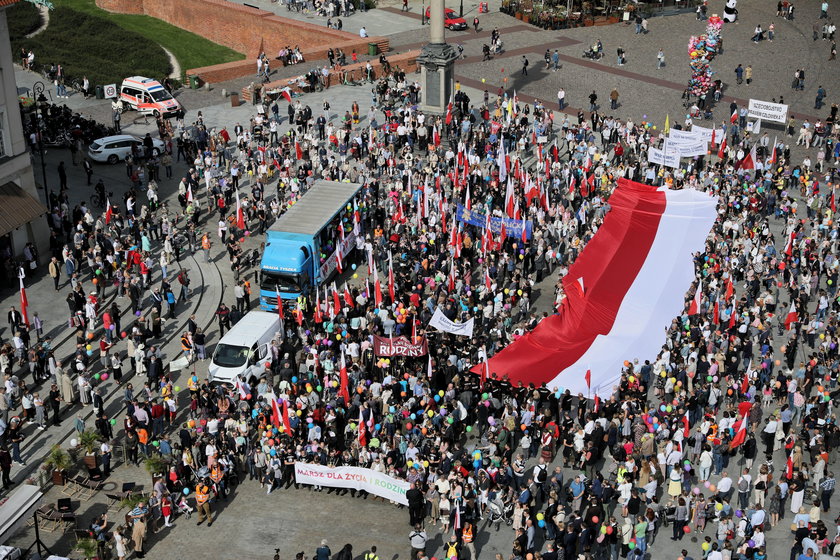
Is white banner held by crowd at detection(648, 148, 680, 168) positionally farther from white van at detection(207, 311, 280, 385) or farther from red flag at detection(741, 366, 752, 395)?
white van at detection(207, 311, 280, 385)

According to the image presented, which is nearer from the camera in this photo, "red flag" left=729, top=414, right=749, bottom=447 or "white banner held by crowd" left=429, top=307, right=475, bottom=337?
"red flag" left=729, top=414, right=749, bottom=447

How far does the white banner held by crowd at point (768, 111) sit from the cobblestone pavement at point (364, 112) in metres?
2.13

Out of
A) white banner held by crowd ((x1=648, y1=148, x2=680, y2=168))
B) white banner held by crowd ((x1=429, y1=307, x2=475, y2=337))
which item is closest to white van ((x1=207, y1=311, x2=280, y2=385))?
white banner held by crowd ((x1=429, y1=307, x2=475, y2=337))

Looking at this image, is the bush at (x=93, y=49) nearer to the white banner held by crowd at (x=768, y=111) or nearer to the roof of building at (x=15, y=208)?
the roof of building at (x=15, y=208)

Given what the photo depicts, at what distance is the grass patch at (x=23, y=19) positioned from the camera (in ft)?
243

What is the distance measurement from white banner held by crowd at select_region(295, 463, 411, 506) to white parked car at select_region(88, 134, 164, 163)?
26.9 m

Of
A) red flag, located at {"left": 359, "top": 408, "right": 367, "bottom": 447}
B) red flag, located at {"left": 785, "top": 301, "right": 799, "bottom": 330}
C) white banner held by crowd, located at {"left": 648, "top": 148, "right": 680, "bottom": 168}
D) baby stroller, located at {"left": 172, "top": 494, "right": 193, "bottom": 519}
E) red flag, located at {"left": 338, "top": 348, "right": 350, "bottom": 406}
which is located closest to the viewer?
baby stroller, located at {"left": 172, "top": 494, "right": 193, "bottom": 519}

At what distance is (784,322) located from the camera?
126 feet

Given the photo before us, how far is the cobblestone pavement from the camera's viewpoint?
28.8m

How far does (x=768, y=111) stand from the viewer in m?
56.2

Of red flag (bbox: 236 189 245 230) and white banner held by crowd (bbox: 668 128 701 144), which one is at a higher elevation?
white banner held by crowd (bbox: 668 128 701 144)

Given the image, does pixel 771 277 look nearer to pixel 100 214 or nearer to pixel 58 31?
pixel 100 214

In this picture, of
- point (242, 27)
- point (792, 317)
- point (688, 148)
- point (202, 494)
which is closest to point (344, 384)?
point (202, 494)

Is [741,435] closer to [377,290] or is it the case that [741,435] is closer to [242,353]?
[377,290]
